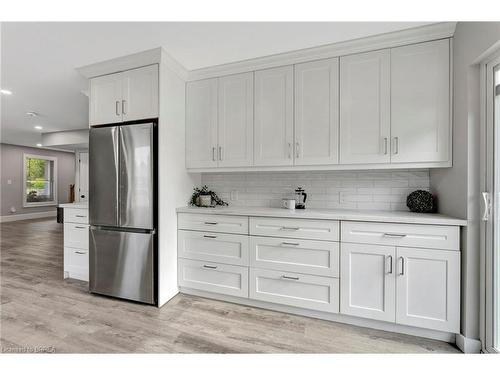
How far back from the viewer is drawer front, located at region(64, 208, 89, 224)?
2.91m

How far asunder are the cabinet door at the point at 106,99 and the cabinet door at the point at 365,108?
7.40 feet

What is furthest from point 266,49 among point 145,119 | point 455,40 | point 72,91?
point 72,91

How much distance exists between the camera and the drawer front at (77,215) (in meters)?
2.91

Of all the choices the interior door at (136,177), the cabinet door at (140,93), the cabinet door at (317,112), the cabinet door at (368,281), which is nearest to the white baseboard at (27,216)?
the interior door at (136,177)

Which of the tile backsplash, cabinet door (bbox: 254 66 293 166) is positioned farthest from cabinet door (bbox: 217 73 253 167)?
the tile backsplash

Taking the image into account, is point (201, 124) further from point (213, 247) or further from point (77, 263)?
point (77, 263)

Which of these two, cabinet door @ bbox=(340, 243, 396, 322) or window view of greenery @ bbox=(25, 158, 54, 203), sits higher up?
window view of greenery @ bbox=(25, 158, 54, 203)

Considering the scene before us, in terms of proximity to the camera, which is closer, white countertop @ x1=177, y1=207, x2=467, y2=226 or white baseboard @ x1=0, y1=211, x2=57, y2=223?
white countertop @ x1=177, y1=207, x2=467, y2=226

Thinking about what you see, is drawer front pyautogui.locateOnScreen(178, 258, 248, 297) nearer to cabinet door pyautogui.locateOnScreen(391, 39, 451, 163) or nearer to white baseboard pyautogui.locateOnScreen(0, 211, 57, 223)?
cabinet door pyautogui.locateOnScreen(391, 39, 451, 163)

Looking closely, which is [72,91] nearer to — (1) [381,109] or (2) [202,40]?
(2) [202,40]

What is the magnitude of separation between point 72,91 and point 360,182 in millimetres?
3888

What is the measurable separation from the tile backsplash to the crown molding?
114 centimetres

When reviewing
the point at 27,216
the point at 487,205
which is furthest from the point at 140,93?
the point at 27,216

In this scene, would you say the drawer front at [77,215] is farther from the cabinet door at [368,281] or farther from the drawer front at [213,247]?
the cabinet door at [368,281]
